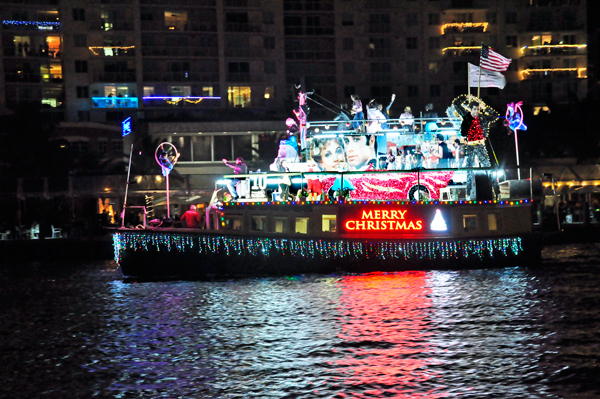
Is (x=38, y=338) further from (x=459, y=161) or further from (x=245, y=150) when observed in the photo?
(x=245, y=150)

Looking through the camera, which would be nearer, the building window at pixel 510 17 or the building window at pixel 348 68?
the building window at pixel 348 68

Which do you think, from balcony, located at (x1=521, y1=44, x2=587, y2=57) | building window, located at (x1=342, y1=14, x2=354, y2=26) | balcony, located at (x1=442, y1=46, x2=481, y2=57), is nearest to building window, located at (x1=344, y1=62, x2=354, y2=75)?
building window, located at (x1=342, y1=14, x2=354, y2=26)

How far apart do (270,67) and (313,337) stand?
60.9m

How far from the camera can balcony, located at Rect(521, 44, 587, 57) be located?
80.4 m

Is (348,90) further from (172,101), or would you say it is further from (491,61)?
(491,61)

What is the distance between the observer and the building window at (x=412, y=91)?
7688 cm

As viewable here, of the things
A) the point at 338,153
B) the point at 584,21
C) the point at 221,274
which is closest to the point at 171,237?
the point at 221,274

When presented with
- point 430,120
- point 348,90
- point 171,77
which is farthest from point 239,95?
point 430,120

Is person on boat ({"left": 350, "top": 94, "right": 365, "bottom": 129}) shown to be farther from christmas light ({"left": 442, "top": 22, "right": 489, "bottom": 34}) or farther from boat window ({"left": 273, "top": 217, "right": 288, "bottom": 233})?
christmas light ({"left": 442, "top": 22, "right": 489, "bottom": 34})

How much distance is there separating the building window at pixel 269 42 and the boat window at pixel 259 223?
5283cm

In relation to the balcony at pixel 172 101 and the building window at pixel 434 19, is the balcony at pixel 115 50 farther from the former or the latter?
the building window at pixel 434 19

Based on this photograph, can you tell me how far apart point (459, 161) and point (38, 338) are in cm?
1518

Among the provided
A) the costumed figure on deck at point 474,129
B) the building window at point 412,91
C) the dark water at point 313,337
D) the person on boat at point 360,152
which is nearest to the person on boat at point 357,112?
the person on boat at point 360,152

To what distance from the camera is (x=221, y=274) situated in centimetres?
2511
